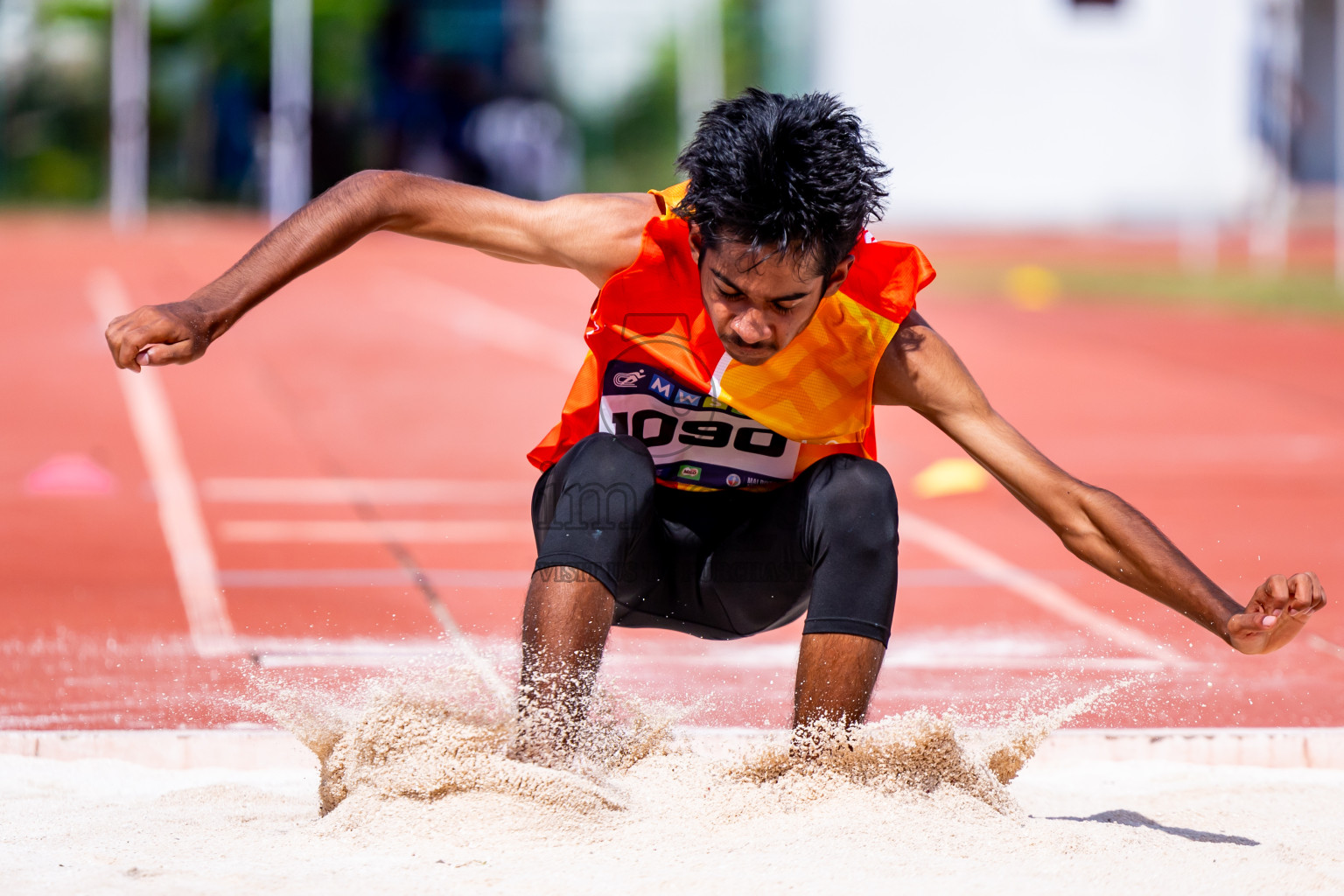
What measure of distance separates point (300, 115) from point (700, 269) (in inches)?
845

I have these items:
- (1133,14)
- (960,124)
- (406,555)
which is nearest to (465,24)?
(960,124)

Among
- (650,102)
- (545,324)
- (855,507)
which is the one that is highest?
(650,102)

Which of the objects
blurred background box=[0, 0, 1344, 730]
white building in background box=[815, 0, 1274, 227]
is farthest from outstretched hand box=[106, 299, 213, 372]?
white building in background box=[815, 0, 1274, 227]

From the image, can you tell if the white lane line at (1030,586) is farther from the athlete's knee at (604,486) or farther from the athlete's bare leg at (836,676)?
the athlete's knee at (604,486)

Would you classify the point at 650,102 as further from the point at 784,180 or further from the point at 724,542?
the point at 784,180

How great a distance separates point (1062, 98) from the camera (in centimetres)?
2483

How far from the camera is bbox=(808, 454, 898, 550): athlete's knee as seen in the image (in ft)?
9.39

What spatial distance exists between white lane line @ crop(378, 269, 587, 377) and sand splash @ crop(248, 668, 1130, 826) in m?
7.62

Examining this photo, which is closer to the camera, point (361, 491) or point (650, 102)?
point (361, 491)

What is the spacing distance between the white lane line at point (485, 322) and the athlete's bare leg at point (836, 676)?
25.6ft

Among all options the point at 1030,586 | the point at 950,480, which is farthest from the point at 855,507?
the point at 950,480

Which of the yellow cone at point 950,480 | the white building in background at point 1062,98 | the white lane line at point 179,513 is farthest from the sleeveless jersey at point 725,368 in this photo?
the white building in background at point 1062,98

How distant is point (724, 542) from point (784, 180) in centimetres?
70

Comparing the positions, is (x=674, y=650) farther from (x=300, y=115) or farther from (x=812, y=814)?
(x=300, y=115)
